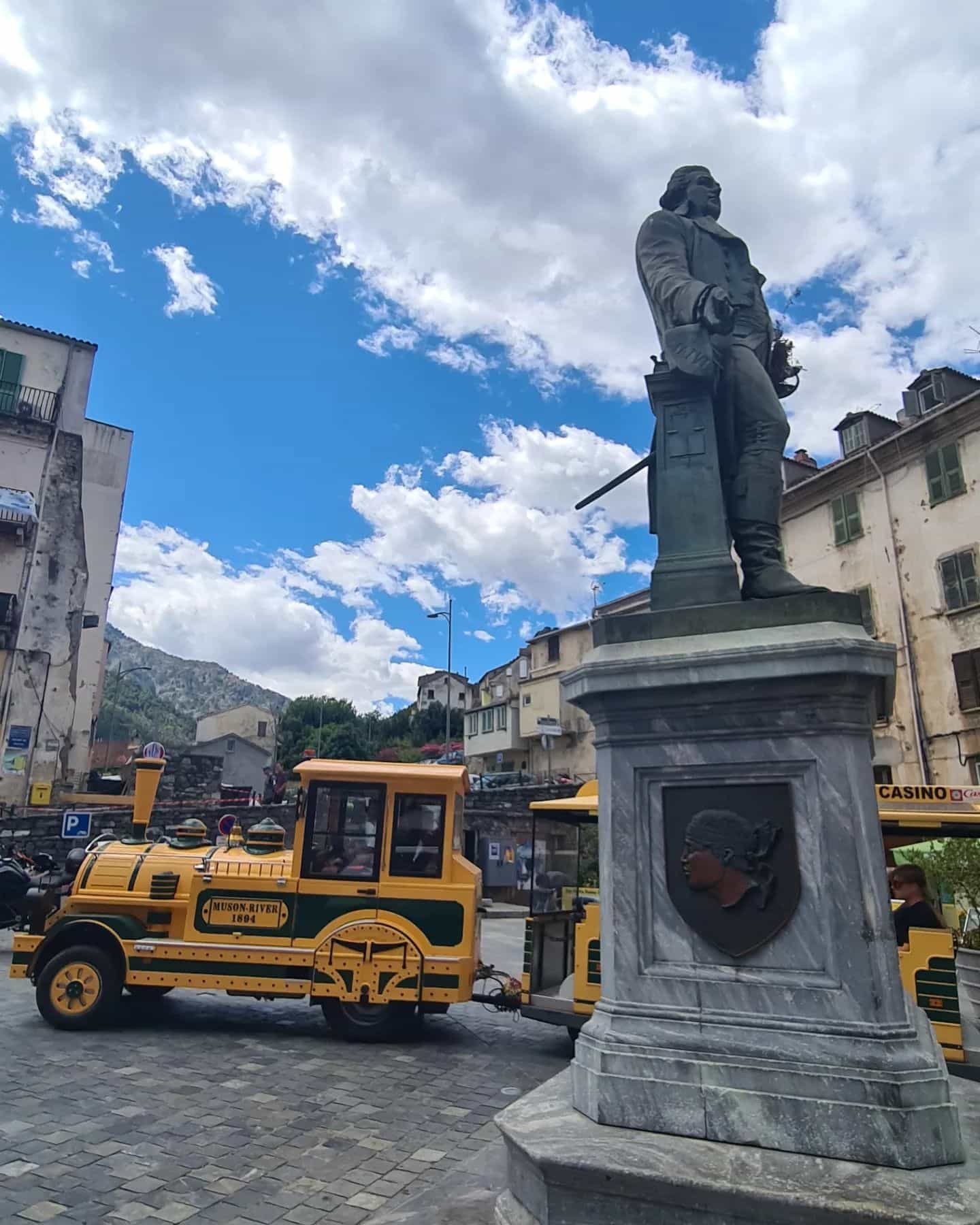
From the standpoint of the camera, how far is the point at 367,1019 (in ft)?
24.7

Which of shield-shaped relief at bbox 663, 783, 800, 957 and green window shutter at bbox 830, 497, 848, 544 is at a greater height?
green window shutter at bbox 830, 497, 848, 544

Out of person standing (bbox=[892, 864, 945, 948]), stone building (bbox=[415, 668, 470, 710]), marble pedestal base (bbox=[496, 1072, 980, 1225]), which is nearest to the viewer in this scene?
marble pedestal base (bbox=[496, 1072, 980, 1225])

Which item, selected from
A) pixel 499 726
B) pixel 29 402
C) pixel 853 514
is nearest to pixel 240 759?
pixel 499 726

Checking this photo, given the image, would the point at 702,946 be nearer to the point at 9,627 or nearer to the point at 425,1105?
the point at 425,1105

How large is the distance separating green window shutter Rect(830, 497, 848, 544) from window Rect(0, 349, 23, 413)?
2552cm

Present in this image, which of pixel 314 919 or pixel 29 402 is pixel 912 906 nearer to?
pixel 314 919

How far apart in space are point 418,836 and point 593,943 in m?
1.93

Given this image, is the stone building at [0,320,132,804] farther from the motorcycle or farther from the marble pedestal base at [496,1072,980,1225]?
the marble pedestal base at [496,1072,980,1225]

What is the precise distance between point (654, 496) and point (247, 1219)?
400 centimetres

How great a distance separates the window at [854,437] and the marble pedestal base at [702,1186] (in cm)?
2226

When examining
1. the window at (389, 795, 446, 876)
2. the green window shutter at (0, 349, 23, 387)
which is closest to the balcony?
the green window shutter at (0, 349, 23, 387)

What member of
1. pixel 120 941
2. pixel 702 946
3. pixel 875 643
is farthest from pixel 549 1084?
pixel 120 941

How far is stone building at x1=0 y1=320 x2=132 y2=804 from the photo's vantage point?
2453 centimetres

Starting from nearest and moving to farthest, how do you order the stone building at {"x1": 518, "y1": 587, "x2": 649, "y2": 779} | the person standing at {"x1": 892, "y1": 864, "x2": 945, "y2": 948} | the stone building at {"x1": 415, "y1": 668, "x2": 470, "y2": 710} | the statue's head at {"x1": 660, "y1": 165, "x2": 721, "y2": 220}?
the statue's head at {"x1": 660, "y1": 165, "x2": 721, "y2": 220} → the person standing at {"x1": 892, "y1": 864, "x2": 945, "y2": 948} → the stone building at {"x1": 518, "y1": 587, "x2": 649, "y2": 779} → the stone building at {"x1": 415, "y1": 668, "x2": 470, "y2": 710}
